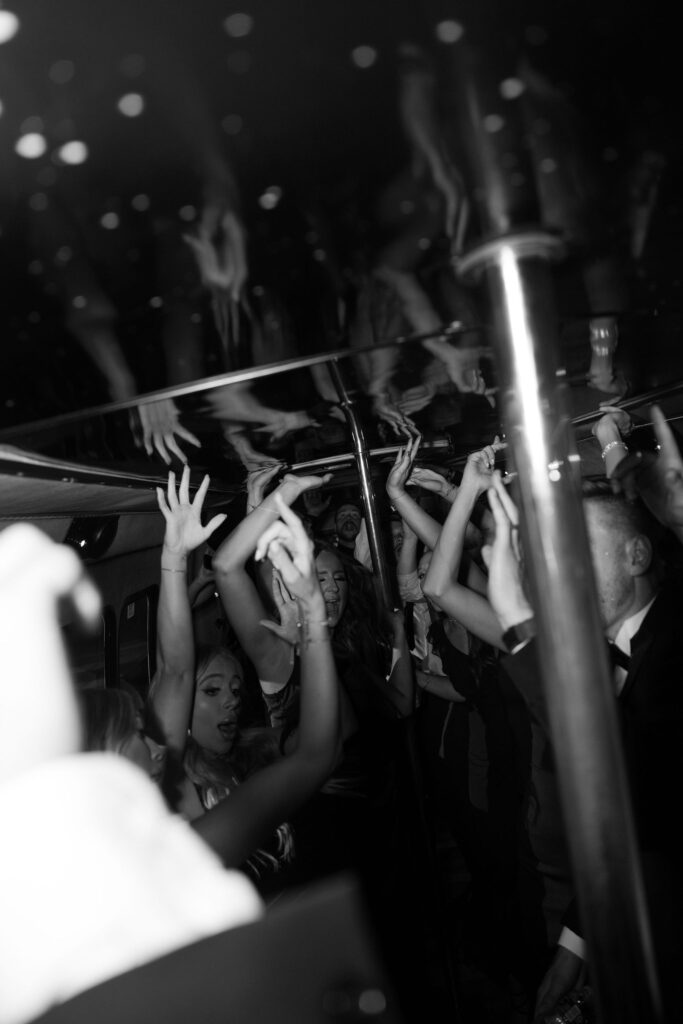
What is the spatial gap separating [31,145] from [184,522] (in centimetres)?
171

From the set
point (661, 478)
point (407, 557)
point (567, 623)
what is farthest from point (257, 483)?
point (567, 623)

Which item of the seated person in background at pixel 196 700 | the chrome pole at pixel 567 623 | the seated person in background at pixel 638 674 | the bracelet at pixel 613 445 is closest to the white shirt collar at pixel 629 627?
the seated person in background at pixel 638 674

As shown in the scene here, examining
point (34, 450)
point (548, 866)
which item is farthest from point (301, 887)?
point (34, 450)

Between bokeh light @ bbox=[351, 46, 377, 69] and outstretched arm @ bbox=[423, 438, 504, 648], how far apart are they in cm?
155

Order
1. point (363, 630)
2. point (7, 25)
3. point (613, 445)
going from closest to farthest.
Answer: point (7, 25), point (613, 445), point (363, 630)

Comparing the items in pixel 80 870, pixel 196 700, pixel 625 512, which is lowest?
pixel 80 870

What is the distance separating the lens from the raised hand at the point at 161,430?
1265 mm

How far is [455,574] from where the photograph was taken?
80.7 inches

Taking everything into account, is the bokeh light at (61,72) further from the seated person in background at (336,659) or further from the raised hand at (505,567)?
the seated person in background at (336,659)

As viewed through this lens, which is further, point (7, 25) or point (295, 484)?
point (295, 484)

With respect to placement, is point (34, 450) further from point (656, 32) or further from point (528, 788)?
point (528, 788)

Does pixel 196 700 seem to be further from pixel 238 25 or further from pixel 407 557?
pixel 238 25

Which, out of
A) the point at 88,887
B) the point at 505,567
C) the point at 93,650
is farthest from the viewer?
the point at 93,650

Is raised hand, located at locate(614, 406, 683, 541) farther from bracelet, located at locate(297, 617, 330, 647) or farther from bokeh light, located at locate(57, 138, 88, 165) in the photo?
bokeh light, located at locate(57, 138, 88, 165)
